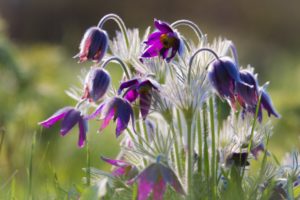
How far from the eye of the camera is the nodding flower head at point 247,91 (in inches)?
81.7

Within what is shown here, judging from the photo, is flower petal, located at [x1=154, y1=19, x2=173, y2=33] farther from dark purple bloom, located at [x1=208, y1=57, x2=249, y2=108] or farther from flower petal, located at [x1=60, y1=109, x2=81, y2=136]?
flower petal, located at [x1=60, y1=109, x2=81, y2=136]

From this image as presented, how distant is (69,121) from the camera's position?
87.6 inches

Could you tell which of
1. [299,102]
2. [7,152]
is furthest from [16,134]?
[299,102]

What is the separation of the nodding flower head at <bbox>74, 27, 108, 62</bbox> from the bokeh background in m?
0.23

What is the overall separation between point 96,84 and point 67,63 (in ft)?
24.5

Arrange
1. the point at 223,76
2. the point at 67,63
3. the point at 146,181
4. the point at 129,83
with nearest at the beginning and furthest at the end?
the point at 146,181 < the point at 223,76 < the point at 129,83 < the point at 67,63

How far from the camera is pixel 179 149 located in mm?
2104

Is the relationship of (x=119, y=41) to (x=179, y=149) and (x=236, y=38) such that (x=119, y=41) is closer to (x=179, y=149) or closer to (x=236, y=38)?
(x=179, y=149)

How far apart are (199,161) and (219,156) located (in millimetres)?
88

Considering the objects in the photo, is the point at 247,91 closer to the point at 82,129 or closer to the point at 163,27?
the point at 163,27

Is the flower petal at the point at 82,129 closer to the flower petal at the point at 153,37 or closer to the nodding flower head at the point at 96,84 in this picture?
the nodding flower head at the point at 96,84

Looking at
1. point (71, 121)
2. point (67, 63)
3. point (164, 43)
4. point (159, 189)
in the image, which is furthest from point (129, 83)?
point (67, 63)

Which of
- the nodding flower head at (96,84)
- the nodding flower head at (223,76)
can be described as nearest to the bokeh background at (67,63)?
the nodding flower head at (96,84)

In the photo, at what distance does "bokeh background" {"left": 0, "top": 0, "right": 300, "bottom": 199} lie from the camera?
403 centimetres
